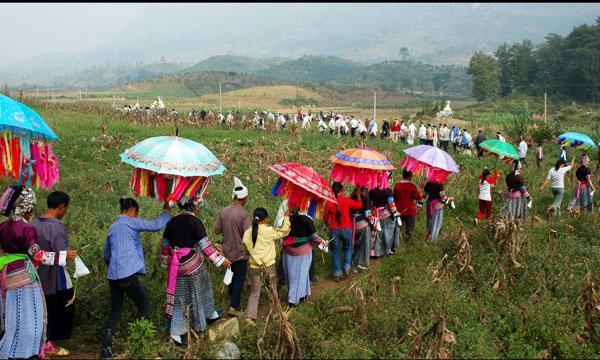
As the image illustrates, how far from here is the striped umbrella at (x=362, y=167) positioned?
7.11 metres

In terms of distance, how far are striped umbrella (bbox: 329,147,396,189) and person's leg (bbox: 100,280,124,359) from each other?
371 cm

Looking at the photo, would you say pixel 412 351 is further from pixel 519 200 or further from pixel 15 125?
pixel 519 200

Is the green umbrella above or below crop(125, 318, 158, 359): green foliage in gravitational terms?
above

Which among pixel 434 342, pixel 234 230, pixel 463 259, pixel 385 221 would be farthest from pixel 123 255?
pixel 463 259

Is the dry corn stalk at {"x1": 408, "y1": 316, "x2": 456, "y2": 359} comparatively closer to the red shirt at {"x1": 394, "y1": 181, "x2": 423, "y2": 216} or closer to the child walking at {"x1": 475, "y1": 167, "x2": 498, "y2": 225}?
the red shirt at {"x1": 394, "y1": 181, "x2": 423, "y2": 216}

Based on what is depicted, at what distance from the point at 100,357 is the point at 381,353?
2.86 metres

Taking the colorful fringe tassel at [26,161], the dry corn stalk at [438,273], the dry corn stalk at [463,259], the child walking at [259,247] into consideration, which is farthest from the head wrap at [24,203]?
the dry corn stalk at [463,259]

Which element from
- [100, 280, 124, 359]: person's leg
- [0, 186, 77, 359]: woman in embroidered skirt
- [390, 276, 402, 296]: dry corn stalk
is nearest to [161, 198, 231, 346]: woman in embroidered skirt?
[100, 280, 124, 359]: person's leg

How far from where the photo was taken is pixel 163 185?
4.94m

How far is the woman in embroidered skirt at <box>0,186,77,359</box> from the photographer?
4.34 meters

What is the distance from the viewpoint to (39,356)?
15.0 ft

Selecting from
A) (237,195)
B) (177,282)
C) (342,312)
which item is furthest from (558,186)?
(177,282)

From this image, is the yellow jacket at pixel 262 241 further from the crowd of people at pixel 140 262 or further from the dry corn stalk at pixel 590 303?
the dry corn stalk at pixel 590 303

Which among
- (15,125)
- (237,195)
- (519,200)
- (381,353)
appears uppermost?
(15,125)
